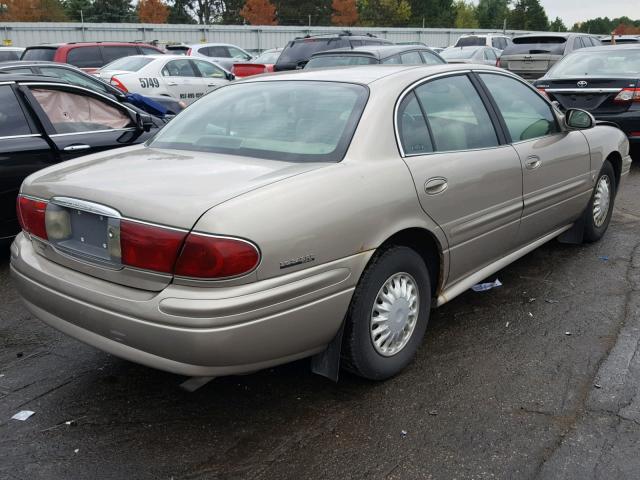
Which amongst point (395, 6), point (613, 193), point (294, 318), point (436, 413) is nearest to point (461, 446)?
point (436, 413)

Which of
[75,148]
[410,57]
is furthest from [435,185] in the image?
[410,57]

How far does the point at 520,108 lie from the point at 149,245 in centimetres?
291

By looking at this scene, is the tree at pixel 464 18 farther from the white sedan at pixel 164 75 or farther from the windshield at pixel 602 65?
the windshield at pixel 602 65

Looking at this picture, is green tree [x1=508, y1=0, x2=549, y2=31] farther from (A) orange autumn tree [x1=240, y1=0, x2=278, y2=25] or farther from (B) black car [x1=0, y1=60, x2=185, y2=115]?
(B) black car [x1=0, y1=60, x2=185, y2=115]

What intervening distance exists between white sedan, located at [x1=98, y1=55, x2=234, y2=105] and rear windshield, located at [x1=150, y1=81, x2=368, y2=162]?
9.36 meters

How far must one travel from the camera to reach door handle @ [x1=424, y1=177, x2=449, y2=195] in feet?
10.8

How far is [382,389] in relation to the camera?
3.25 m

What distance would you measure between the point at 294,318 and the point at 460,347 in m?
1.43

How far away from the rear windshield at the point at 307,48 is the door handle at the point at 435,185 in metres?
10.9

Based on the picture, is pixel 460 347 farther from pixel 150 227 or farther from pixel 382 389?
pixel 150 227

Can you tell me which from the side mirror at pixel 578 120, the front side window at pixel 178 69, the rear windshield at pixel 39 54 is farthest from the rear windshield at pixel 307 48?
the side mirror at pixel 578 120

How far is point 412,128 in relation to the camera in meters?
3.45

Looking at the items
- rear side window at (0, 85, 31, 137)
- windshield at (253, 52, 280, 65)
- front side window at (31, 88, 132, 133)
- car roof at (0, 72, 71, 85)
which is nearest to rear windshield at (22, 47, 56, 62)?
windshield at (253, 52, 280, 65)

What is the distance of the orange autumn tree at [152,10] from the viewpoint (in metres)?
49.4
